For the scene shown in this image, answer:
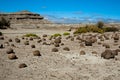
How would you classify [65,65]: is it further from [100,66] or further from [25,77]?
[25,77]

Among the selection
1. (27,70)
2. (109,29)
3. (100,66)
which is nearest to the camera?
(27,70)

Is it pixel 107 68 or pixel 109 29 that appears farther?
pixel 109 29

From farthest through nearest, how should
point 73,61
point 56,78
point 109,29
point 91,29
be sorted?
point 109,29
point 91,29
point 73,61
point 56,78

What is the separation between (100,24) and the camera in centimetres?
5916

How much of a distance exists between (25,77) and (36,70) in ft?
4.96

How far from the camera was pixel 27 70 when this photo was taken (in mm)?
13133

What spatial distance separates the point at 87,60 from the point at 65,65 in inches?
81.7

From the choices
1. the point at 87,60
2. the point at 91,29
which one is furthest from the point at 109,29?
the point at 87,60

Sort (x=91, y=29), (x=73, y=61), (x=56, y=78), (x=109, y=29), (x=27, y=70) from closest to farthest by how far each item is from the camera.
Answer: (x=56, y=78) → (x=27, y=70) → (x=73, y=61) → (x=91, y=29) → (x=109, y=29)

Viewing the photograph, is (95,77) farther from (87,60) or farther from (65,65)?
(87,60)

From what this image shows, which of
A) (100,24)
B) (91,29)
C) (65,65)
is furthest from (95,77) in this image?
(100,24)

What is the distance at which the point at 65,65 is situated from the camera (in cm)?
1446

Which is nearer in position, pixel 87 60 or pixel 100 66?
pixel 100 66

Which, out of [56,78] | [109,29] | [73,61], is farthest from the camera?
[109,29]
